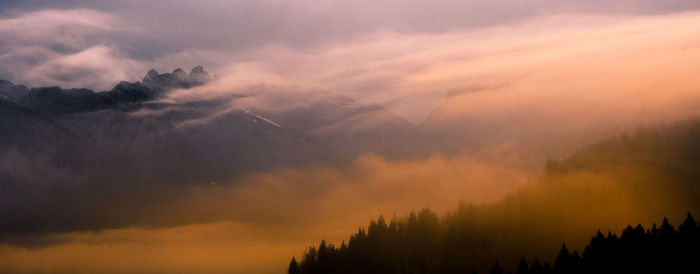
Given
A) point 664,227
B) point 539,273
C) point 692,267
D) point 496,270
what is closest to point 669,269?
point 692,267

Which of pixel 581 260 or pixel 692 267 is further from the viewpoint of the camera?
pixel 581 260

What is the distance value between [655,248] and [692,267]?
414 inches

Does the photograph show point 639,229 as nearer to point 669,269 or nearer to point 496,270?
point 669,269

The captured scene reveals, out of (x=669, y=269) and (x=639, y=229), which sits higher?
(x=639, y=229)

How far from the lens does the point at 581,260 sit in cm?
17875

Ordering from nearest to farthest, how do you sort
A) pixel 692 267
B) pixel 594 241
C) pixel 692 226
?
pixel 692 267
pixel 692 226
pixel 594 241

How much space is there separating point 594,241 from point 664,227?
1593 cm

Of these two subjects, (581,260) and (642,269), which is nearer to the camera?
(642,269)

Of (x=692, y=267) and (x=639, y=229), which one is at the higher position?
(x=639, y=229)

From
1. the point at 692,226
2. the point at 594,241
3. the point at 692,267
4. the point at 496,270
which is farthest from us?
the point at 496,270

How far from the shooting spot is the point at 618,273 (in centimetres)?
16688

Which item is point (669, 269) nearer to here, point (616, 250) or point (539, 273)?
point (616, 250)

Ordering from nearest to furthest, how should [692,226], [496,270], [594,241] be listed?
[692,226], [594,241], [496,270]

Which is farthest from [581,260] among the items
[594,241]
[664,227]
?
[664,227]
